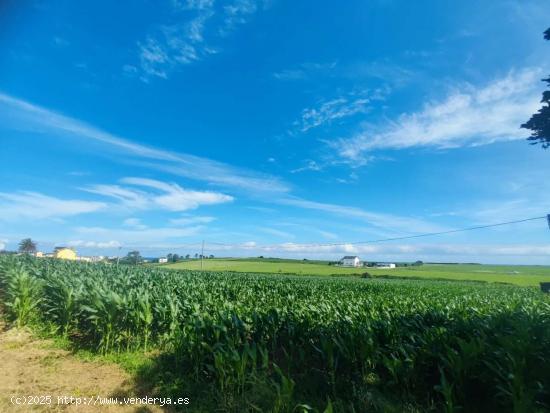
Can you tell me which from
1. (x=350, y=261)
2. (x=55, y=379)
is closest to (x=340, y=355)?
(x=55, y=379)

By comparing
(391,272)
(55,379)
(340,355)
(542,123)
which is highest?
(542,123)

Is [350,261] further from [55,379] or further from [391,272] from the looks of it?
[55,379]

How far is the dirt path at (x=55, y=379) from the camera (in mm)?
5621

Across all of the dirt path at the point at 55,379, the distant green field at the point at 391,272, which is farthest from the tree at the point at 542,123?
the distant green field at the point at 391,272

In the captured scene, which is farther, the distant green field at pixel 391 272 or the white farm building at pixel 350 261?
the white farm building at pixel 350 261

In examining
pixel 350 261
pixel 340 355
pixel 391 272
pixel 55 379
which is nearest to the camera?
pixel 340 355

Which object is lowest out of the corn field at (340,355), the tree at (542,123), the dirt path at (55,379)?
the dirt path at (55,379)

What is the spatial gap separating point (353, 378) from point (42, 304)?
1118cm

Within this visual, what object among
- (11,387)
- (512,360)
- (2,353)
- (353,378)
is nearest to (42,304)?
(2,353)

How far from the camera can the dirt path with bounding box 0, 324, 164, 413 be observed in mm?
5621

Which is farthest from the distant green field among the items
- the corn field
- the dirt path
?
the dirt path

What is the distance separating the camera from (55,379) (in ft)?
22.4

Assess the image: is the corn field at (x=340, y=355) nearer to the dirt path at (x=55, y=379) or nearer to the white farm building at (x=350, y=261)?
the dirt path at (x=55, y=379)

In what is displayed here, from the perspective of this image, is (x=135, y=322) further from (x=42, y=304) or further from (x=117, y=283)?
(x=117, y=283)
